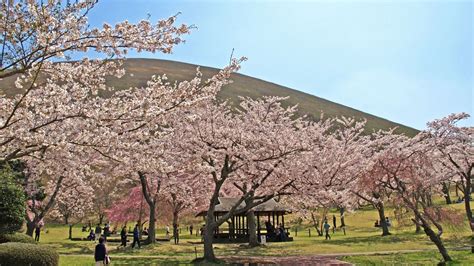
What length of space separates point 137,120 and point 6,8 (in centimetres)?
285

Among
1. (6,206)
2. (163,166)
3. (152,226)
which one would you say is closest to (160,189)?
(152,226)

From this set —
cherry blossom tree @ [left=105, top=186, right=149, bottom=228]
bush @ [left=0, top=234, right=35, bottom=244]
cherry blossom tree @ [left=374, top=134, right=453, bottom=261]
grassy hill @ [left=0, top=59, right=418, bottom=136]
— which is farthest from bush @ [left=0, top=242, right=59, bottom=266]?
grassy hill @ [left=0, top=59, right=418, bottom=136]

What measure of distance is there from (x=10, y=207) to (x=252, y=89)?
406 feet

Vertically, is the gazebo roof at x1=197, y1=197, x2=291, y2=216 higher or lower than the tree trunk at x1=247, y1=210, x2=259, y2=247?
higher

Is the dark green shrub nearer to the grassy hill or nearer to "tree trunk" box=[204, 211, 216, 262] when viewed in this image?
"tree trunk" box=[204, 211, 216, 262]

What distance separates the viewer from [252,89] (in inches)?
5394

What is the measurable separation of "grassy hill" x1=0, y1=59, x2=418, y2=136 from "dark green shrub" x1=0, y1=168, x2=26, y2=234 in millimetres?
106030

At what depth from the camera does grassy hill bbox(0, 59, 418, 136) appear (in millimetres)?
125125

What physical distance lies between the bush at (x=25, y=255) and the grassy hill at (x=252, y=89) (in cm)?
10912

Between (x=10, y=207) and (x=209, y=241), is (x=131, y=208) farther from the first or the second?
(x=10, y=207)

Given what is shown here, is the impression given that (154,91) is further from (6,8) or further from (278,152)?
(278,152)

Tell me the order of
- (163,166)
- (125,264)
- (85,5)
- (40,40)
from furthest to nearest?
1. (125,264)
2. (163,166)
3. (85,5)
4. (40,40)

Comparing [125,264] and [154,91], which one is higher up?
[154,91]

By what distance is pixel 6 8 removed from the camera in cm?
656
